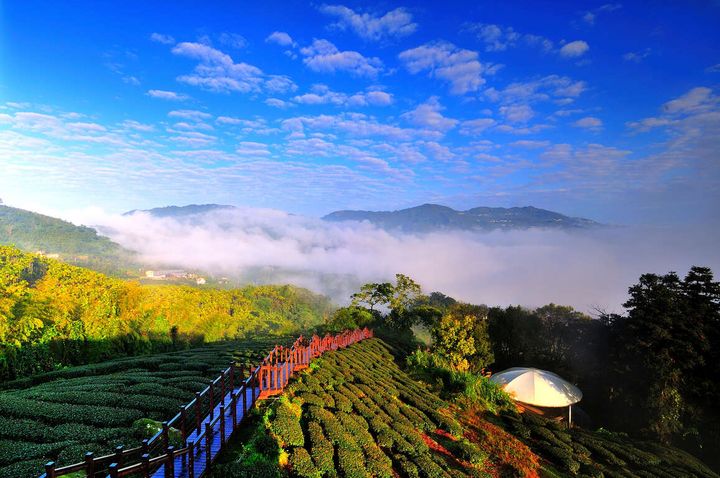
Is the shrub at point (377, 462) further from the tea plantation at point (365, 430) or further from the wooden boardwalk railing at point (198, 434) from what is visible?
Result: the wooden boardwalk railing at point (198, 434)

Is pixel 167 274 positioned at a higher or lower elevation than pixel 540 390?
lower

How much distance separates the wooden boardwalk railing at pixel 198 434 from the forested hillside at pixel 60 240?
138m

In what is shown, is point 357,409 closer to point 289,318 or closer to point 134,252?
point 289,318

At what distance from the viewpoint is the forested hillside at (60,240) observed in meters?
136

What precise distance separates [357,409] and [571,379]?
2305 cm

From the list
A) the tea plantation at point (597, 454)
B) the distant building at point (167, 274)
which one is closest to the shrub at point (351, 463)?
the tea plantation at point (597, 454)

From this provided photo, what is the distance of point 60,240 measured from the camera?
494ft

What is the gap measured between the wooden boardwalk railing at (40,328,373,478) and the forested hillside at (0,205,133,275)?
138 meters

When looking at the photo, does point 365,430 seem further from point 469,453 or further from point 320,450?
point 469,453

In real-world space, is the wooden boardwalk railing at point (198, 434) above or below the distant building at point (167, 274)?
above

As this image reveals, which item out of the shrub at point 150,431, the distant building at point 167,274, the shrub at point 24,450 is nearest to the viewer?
the shrub at point 24,450

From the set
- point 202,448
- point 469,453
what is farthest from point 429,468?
point 202,448

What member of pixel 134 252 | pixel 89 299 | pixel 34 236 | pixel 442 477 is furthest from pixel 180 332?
pixel 134 252

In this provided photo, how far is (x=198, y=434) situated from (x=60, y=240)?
18284cm
